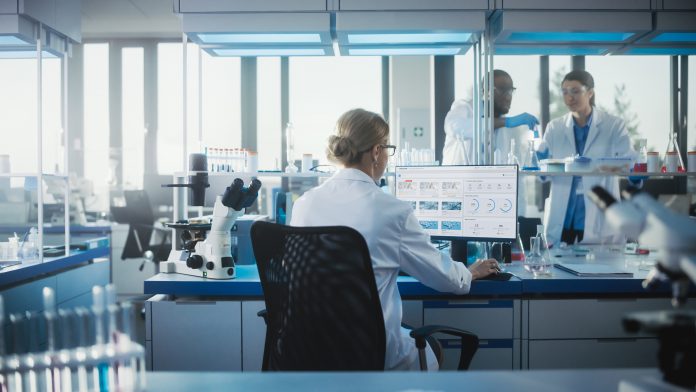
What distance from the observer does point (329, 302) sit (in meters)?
1.31

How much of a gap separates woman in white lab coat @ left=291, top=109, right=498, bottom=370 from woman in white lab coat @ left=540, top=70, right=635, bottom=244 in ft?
5.23

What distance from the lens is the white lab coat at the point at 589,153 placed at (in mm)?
3002

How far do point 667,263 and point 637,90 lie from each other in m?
5.59

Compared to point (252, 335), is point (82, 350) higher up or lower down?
higher up

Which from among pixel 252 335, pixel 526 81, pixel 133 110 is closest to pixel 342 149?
pixel 252 335

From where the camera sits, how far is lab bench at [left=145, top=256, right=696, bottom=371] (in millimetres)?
1958

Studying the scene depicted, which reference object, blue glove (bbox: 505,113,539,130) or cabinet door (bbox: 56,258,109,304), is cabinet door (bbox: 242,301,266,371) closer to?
cabinet door (bbox: 56,258,109,304)

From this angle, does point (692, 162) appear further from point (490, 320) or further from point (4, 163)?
point (4, 163)

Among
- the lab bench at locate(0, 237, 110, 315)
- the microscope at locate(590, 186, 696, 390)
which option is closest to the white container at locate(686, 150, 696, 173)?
the microscope at locate(590, 186, 696, 390)

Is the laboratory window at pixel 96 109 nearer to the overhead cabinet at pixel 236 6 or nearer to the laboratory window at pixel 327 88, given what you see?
the laboratory window at pixel 327 88

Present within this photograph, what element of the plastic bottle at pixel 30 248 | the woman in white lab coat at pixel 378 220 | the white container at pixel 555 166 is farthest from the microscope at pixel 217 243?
the white container at pixel 555 166

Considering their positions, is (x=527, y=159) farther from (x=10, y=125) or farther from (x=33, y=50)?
(x=10, y=125)

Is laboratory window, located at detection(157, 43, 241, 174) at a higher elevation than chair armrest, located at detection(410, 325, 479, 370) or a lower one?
higher

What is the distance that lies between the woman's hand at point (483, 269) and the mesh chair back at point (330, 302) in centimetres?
74
